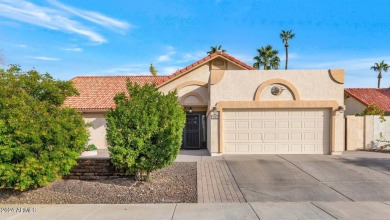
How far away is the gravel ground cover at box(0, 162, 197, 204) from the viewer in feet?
24.4

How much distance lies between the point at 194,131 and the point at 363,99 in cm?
1865

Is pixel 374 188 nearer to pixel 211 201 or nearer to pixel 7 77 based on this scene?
pixel 211 201

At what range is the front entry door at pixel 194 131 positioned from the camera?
58.1ft

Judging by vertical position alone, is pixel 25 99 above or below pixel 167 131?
above

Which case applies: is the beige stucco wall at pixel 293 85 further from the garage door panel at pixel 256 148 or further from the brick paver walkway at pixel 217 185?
the brick paver walkway at pixel 217 185

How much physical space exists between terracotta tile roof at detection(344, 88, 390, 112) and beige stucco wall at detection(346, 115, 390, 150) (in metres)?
9.83

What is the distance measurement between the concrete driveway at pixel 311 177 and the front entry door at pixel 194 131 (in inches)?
166

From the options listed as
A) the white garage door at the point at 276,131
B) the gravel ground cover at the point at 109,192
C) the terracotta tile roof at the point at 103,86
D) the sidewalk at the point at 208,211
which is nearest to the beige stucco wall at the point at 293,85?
the white garage door at the point at 276,131

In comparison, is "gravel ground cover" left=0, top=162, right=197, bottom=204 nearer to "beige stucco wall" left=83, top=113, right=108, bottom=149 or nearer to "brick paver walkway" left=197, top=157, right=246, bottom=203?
"brick paver walkway" left=197, top=157, right=246, bottom=203

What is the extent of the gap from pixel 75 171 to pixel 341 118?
12465mm

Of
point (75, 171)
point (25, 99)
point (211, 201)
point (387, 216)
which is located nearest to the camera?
point (387, 216)

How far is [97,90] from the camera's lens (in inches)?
796

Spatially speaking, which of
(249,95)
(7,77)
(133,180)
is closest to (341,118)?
(249,95)

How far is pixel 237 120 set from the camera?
47.3ft
